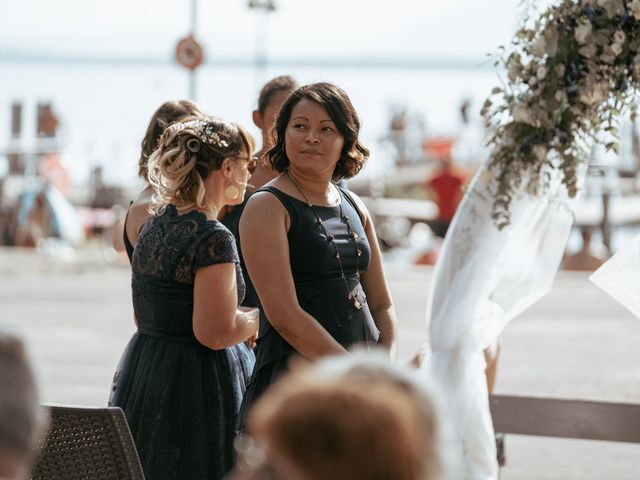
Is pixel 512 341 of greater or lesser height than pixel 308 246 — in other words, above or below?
below

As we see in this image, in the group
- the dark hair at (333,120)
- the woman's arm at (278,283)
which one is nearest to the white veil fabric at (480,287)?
the dark hair at (333,120)

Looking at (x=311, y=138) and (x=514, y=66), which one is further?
(x=514, y=66)

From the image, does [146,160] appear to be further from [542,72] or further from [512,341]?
[512,341]

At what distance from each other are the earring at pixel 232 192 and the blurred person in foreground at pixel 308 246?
0.33 ft

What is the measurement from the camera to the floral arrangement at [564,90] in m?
4.32

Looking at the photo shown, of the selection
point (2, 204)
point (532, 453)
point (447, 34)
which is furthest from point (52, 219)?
point (447, 34)

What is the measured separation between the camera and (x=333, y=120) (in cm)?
400

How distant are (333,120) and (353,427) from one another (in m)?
2.54

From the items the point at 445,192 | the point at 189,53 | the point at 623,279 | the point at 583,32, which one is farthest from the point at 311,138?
the point at 445,192

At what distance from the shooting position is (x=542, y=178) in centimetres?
459

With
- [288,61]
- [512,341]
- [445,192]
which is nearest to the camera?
[512,341]

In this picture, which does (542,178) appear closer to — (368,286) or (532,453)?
(368,286)

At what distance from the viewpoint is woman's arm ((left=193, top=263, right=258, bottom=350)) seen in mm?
3762

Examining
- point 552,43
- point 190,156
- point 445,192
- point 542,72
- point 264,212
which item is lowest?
point 445,192
